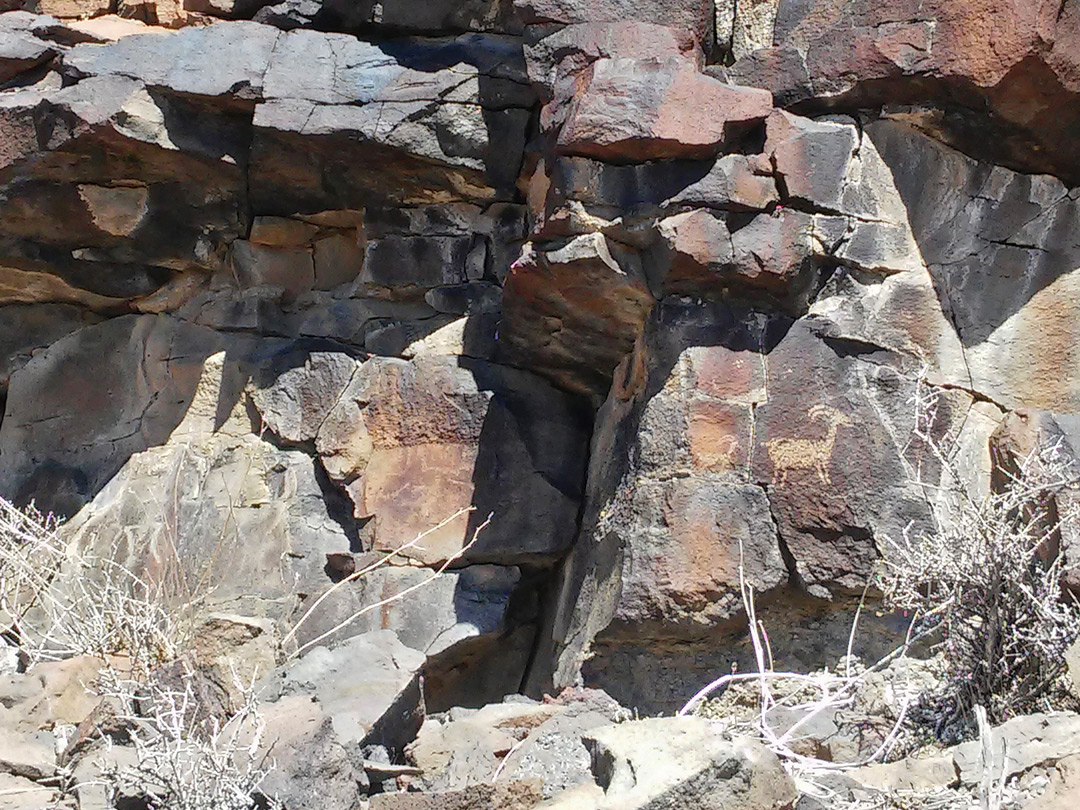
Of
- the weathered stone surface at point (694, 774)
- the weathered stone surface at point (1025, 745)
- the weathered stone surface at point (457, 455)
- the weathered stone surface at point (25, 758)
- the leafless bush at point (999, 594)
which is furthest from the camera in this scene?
the weathered stone surface at point (457, 455)

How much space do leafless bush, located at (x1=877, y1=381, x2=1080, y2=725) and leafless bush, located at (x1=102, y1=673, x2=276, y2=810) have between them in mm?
1797

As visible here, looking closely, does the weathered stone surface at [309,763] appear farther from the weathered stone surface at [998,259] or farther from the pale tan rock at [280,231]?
the pale tan rock at [280,231]

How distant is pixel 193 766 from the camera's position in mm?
3053

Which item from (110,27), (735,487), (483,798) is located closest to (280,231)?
(110,27)

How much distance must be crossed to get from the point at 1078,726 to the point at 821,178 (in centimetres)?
205

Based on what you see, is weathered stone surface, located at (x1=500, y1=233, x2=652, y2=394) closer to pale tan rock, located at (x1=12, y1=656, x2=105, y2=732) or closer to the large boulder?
the large boulder

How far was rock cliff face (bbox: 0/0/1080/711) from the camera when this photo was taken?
4414 millimetres

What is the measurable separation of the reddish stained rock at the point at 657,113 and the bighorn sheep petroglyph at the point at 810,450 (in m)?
0.94

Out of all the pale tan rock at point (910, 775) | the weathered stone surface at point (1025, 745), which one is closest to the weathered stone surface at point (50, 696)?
the pale tan rock at point (910, 775)

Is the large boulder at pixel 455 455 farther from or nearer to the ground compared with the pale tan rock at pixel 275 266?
nearer to the ground

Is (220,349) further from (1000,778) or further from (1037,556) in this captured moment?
(1000,778)

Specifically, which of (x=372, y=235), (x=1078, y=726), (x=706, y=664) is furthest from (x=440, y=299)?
(x=1078, y=726)

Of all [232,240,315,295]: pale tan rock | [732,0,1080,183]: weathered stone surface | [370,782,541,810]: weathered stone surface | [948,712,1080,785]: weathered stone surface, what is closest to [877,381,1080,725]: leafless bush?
[948,712,1080,785]: weathered stone surface

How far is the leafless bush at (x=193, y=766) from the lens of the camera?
9.94 feet
